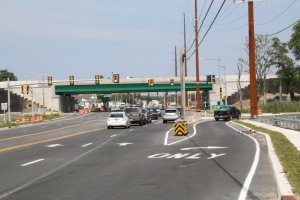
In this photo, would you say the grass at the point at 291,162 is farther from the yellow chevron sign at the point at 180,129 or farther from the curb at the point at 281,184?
the yellow chevron sign at the point at 180,129

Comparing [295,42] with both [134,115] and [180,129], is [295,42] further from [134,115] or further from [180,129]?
[180,129]

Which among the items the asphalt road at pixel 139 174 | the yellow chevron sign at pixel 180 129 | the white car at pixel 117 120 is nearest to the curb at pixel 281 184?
the asphalt road at pixel 139 174

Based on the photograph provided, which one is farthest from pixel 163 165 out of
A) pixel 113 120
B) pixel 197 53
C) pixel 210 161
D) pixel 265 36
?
pixel 265 36

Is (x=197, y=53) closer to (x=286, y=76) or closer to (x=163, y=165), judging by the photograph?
(x=286, y=76)

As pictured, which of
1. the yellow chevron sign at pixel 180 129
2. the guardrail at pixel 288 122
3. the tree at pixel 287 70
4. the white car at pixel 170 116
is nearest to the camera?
the yellow chevron sign at pixel 180 129

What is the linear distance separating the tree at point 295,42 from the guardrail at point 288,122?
81.6m

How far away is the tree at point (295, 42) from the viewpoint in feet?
388

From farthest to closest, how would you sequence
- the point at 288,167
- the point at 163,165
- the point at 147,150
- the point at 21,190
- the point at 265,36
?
1. the point at 265,36
2. the point at 147,150
3. the point at 163,165
4. the point at 288,167
5. the point at 21,190

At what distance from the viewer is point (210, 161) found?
16578 mm

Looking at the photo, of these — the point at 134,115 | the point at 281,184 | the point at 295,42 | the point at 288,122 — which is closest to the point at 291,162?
the point at 281,184

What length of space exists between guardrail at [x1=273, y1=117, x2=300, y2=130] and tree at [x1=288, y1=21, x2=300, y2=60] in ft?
268

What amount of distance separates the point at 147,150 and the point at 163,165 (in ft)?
19.2

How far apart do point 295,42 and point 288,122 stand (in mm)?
86667

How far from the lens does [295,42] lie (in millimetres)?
118562
